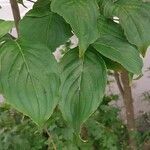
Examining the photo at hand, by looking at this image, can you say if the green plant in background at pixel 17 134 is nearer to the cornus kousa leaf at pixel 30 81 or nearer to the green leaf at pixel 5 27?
the green leaf at pixel 5 27

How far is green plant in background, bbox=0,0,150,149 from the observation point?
749 millimetres

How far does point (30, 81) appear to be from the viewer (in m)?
0.75

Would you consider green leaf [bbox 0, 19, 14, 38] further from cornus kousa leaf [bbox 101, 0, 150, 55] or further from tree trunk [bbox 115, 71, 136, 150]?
tree trunk [bbox 115, 71, 136, 150]

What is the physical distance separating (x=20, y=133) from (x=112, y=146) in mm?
367

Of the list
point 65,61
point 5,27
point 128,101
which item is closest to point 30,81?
point 65,61

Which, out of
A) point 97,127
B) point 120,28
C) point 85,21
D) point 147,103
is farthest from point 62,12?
point 147,103

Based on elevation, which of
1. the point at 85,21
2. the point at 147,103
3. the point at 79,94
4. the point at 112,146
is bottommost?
the point at 147,103

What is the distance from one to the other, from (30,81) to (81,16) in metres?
0.16

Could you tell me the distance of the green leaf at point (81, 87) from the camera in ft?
2.61

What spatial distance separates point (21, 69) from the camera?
2.50ft

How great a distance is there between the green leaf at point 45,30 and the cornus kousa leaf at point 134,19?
0.33ft

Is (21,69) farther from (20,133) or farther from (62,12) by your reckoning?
(20,133)

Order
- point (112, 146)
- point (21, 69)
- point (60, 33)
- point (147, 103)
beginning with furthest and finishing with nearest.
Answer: point (147, 103) < point (112, 146) < point (60, 33) < point (21, 69)

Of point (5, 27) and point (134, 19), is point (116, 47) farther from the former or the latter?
point (5, 27)
